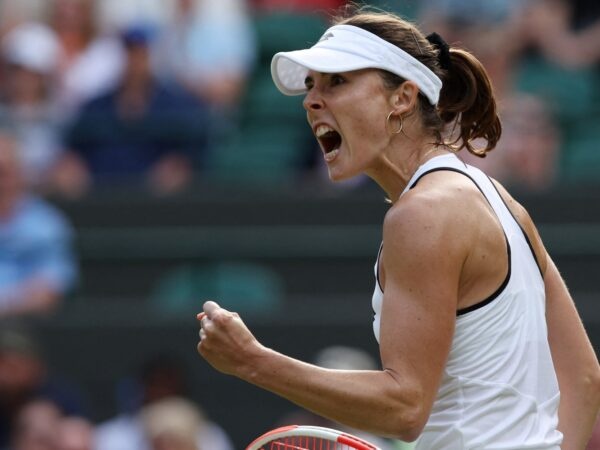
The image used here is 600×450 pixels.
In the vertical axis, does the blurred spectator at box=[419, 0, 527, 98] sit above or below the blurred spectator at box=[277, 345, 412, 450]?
above

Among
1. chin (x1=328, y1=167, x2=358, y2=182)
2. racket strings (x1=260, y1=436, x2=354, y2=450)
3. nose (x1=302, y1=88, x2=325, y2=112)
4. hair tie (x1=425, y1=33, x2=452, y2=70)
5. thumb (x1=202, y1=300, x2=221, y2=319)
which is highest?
hair tie (x1=425, y1=33, x2=452, y2=70)

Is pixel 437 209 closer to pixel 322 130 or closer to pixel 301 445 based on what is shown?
pixel 322 130

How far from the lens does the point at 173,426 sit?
653cm

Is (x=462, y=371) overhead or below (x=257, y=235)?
overhead

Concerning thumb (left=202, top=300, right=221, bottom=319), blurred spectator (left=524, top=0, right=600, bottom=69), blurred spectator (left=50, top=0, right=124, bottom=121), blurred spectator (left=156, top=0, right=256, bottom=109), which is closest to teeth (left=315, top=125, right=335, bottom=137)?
thumb (left=202, top=300, right=221, bottom=319)

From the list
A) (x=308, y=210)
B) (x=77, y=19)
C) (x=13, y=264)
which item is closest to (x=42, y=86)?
(x=77, y=19)

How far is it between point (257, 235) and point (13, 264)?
1.29 meters

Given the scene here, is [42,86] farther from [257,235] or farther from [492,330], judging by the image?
[492,330]

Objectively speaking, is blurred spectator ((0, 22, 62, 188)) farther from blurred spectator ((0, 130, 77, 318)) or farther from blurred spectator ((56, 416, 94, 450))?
blurred spectator ((56, 416, 94, 450))

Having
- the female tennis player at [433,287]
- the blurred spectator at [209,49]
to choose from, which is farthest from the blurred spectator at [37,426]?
the female tennis player at [433,287]

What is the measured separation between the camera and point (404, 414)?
3.00 metres

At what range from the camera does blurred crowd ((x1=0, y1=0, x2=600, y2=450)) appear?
7055mm

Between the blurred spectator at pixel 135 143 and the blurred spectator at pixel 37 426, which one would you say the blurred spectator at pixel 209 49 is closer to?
the blurred spectator at pixel 135 143

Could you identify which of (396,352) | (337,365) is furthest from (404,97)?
(337,365)
